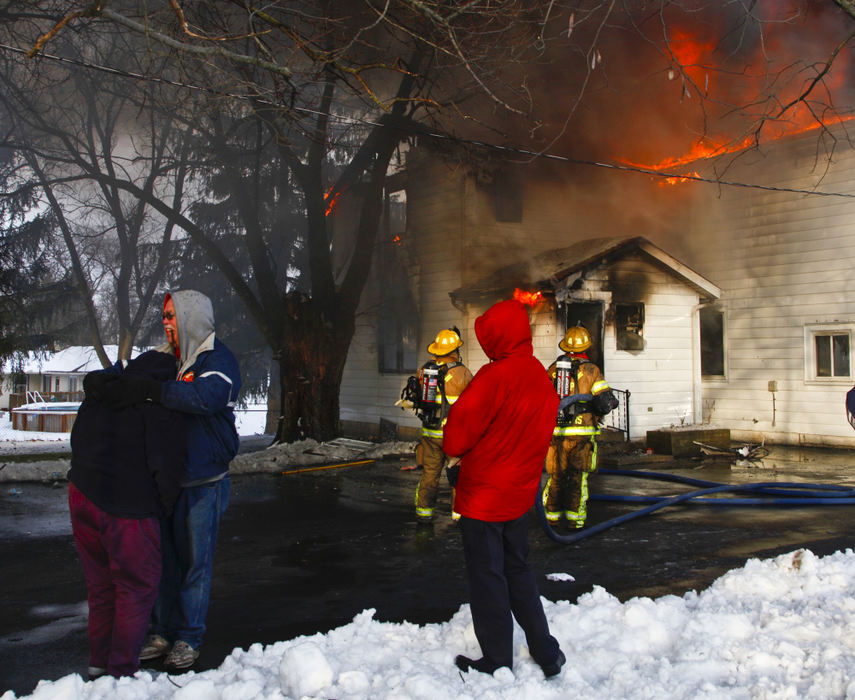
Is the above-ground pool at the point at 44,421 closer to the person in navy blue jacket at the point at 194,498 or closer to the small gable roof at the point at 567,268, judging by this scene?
the small gable roof at the point at 567,268

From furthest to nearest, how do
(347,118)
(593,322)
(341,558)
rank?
(593,322) → (347,118) → (341,558)

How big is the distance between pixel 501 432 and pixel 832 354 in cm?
1429

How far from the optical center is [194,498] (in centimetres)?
380

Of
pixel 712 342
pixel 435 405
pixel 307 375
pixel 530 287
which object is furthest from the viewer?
pixel 712 342

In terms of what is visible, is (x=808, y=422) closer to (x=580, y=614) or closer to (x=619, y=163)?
(x=619, y=163)

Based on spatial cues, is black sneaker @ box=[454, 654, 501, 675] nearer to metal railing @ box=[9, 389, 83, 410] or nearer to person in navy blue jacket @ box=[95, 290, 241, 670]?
person in navy blue jacket @ box=[95, 290, 241, 670]

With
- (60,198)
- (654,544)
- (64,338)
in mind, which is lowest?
(654,544)

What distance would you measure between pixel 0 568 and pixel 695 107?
750 inches

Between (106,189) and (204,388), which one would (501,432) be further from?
(106,189)

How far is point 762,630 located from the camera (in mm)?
3891

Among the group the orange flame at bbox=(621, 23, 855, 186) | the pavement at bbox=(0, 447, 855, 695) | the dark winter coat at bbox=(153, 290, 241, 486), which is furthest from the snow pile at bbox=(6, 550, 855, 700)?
the orange flame at bbox=(621, 23, 855, 186)

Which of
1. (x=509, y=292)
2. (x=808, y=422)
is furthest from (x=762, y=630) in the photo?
(x=808, y=422)

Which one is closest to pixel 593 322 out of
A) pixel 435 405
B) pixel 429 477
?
pixel 435 405

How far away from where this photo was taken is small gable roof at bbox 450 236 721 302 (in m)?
14.4
